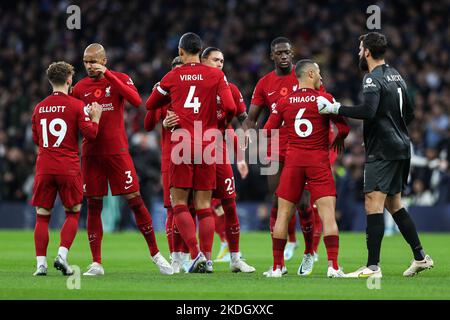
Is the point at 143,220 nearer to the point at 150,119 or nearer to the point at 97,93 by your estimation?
the point at 150,119

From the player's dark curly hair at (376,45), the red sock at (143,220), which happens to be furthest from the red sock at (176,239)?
the player's dark curly hair at (376,45)

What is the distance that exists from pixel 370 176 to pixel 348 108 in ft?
2.86

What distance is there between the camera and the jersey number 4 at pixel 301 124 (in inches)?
436

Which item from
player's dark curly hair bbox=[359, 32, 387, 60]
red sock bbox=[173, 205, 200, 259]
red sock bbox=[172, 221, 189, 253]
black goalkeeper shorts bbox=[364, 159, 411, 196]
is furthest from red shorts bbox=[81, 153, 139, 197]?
player's dark curly hair bbox=[359, 32, 387, 60]

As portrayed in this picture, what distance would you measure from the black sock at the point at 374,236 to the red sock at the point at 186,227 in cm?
190

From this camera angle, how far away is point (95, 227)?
38.8ft

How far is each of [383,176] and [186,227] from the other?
224 cm

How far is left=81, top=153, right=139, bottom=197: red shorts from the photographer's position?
11.7m

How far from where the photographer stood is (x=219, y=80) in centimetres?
1149

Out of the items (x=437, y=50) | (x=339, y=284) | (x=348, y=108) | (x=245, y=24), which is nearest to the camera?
(x=339, y=284)

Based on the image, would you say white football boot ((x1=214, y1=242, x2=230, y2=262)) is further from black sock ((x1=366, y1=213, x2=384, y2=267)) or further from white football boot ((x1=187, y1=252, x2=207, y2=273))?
black sock ((x1=366, y1=213, x2=384, y2=267))

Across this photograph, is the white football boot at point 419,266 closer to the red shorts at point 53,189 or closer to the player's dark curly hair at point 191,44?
the player's dark curly hair at point 191,44

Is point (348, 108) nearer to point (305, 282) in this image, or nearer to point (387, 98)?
point (387, 98)
